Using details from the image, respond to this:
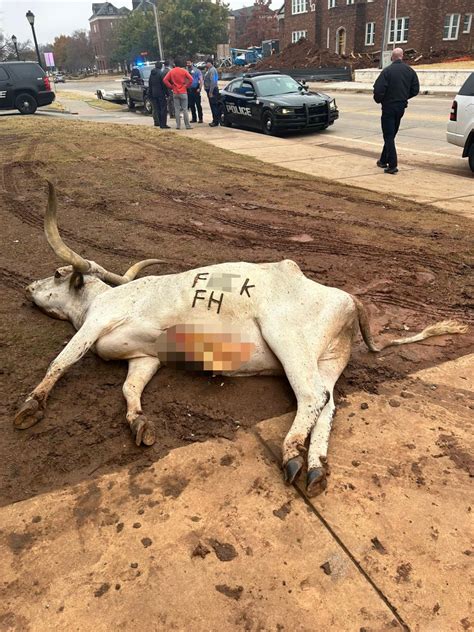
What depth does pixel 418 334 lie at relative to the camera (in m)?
4.48

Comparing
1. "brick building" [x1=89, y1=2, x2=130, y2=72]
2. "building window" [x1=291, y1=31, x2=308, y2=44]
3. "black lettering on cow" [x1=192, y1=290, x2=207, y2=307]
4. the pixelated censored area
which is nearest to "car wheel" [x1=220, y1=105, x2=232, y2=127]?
"black lettering on cow" [x1=192, y1=290, x2=207, y2=307]

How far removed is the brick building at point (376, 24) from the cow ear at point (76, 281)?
4843cm

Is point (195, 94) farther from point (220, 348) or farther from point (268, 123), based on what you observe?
point (220, 348)

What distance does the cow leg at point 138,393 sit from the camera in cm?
333

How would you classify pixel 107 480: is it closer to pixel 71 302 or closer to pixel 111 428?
pixel 111 428

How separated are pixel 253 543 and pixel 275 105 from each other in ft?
49.9

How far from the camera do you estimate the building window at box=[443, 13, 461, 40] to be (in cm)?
4356

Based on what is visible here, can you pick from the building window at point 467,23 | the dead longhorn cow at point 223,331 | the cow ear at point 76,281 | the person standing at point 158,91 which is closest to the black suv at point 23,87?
the person standing at point 158,91

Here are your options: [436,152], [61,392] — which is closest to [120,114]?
[436,152]

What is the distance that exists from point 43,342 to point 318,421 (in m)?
2.56

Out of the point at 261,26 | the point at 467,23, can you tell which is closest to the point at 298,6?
the point at 467,23

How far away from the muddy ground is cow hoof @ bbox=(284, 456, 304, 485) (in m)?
0.57

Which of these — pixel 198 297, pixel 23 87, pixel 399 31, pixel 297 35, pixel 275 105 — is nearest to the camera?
pixel 198 297

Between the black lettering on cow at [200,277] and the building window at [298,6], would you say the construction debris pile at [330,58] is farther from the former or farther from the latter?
the black lettering on cow at [200,277]
